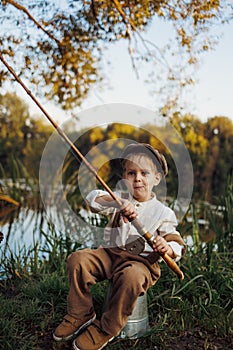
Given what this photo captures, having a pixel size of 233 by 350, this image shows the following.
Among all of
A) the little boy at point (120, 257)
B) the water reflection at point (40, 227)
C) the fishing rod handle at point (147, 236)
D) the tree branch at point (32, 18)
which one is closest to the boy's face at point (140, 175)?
the little boy at point (120, 257)

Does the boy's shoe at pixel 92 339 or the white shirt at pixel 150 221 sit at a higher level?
the white shirt at pixel 150 221

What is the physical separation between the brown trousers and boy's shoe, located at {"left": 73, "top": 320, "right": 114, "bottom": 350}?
0.04 meters

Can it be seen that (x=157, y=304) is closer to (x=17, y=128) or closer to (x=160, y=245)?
(x=160, y=245)

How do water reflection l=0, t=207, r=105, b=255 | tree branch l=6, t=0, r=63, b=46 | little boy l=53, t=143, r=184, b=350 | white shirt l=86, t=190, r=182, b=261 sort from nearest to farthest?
little boy l=53, t=143, r=184, b=350
white shirt l=86, t=190, r=182, b=261
water reflection l=0, t=207, r=105, b=255
tree branch l=6, t=0, r=63, b=46

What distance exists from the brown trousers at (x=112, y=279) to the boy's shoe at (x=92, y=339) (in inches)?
1.6

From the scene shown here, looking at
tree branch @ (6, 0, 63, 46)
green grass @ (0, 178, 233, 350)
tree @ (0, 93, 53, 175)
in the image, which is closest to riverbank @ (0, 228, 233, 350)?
green grass @ (0, 178, 233, 350)

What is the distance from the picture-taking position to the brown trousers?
2.24 metres

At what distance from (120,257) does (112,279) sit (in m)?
0.12

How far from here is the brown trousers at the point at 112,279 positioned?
2.24 m

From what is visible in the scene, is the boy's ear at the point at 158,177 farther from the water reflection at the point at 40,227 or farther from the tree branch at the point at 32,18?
the tree branch at the point at 32,18

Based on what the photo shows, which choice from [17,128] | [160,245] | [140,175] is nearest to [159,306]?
[160,245]

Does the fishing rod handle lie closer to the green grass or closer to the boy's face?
the boy's face

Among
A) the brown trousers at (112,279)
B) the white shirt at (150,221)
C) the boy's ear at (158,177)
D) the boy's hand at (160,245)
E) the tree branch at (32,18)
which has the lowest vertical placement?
the brown trousers at (112,279)

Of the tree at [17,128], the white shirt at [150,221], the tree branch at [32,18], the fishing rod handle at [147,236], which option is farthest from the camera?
the tree at [17,128]
